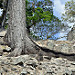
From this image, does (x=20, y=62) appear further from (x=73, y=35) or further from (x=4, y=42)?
(x=73, y=35)

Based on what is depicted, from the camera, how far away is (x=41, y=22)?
1967cm

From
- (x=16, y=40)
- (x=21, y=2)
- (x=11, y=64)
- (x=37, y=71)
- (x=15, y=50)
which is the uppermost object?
(x=21, y=2)

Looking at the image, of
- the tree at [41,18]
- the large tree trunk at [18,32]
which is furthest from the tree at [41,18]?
the large tree trunk at [18,32]

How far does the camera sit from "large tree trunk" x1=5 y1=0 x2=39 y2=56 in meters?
5.25

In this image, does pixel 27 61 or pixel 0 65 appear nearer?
pixel 0 65

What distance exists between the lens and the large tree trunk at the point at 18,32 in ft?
17.2

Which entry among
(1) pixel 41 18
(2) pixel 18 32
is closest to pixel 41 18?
(1) pixel 41 18

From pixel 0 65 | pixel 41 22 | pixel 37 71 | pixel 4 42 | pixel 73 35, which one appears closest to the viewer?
pixel 0 65

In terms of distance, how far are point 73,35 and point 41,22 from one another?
5478 millimetres

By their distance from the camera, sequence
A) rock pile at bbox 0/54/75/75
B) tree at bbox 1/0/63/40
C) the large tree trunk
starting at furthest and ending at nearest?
tree at bbox 1/0/63/40, the large tree trunk, rock pile at bbox 0/54/75/75

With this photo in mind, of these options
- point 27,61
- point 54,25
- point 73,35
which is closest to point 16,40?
point 27,61

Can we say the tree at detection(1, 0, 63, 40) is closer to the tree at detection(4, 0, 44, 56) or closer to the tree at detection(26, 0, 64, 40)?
the tree at detection(26, 0, 64, 40)

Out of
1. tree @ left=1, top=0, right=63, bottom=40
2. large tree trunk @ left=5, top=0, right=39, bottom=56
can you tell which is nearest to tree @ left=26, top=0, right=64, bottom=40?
tree @ left=1, top=0, right=63, bottom=40

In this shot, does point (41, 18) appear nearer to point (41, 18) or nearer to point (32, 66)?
point (41, 18)
